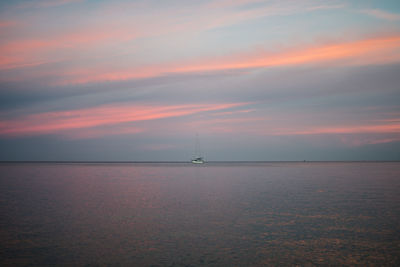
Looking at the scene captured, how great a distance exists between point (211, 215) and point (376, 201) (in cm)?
2307

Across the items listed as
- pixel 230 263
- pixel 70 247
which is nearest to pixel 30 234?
pixel 70 247

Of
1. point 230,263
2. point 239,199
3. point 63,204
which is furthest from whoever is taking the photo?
point 239,199

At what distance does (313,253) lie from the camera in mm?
19875

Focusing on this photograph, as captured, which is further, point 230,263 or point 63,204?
point 63,204

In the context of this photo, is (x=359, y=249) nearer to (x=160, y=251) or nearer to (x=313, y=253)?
(x=313, y=253)

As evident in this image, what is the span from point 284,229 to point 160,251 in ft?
36.1

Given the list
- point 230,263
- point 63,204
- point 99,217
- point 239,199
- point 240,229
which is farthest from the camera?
point 239,199

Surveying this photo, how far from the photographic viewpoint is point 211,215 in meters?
32.2

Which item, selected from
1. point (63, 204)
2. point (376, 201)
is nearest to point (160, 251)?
point (63, 204)

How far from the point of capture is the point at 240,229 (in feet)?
85.9

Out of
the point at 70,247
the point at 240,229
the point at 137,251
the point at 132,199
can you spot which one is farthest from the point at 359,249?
the point at 132,199

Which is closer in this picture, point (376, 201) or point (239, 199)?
point (376, 201)

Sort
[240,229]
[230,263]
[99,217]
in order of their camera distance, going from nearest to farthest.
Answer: [230,263]
[240,229]
[99,217]

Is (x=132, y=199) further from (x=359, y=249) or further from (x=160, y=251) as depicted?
(x=359, y=249)
